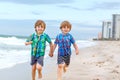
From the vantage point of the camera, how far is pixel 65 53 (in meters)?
8.81

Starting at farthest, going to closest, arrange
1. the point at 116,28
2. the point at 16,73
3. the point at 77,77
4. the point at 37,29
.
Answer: the point at 116,28 < the point at 16,73 < the point at 77,77 < the point at 37,29

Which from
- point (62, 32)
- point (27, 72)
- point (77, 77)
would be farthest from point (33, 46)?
point (27, 72)

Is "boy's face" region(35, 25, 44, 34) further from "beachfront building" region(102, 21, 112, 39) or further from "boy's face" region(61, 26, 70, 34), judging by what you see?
"beachfront building" region(102, 21, 112, 39)

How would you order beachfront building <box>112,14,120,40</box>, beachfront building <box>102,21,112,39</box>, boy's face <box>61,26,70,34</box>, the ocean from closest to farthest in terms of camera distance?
boy's face <box>61,26,70,34</box>
the ocean
beachfront building <box>112,14,120,40</box>
beachfront building <box>102,21,112,39</box>

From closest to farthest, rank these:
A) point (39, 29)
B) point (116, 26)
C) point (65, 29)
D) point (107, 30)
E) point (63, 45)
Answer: point (39, 29) < point (65, 29) < point (63, 45) < point (116, 26) < point (107, 30)

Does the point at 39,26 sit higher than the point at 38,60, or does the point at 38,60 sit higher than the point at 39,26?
the point at 39,26

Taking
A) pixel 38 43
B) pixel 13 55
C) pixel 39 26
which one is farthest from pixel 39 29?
pixel 13 55

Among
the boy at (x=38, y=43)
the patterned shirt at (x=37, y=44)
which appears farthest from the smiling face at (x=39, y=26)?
the patterned shirt at (x=37, y=44)

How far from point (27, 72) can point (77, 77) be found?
5.98 ft

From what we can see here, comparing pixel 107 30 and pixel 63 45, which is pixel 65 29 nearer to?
pixel 63 45

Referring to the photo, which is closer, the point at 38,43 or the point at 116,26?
the point at 38,43

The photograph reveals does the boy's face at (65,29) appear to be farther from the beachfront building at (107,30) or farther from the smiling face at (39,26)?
the beachfront building at (107,30)

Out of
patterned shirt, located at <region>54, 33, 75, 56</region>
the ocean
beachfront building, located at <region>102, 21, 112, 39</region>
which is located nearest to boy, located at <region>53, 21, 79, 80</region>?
patterned shirt, located at <region>54, 33, 75, 56</region>

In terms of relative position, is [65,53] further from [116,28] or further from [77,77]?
[116,28]
